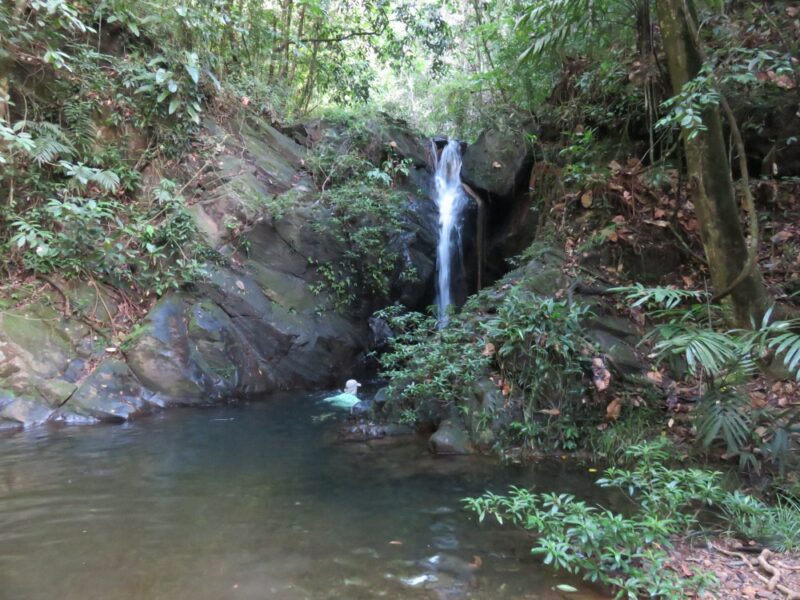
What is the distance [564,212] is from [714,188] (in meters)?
3.84

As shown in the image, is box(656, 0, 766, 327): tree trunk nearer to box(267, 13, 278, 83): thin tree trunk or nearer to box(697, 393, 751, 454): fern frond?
box(697, 393, 751, 454): fern frond

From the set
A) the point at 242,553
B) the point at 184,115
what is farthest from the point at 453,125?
the point at 242,553

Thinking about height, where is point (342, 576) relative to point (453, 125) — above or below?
below

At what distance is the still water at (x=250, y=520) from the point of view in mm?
3119

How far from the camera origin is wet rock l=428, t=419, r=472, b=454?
19.0 ft

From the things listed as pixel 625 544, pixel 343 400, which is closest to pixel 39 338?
pixel 343 400

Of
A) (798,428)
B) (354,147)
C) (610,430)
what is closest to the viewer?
(798,428)

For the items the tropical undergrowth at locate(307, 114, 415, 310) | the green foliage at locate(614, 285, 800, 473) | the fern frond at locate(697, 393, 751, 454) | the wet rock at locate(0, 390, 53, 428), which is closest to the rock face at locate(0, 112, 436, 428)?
the wet rock at locate(0, 390, 53, 428)

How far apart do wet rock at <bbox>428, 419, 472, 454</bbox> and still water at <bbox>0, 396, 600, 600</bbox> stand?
18cm

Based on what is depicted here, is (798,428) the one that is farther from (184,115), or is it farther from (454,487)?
(184,115)

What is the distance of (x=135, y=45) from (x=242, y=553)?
32.5 feet

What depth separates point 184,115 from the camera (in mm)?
9719

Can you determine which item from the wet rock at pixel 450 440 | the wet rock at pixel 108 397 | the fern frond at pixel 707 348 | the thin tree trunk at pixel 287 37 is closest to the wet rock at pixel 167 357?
the wet rock at pixel 108 397

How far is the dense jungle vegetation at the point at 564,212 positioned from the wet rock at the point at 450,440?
0.16 metres
